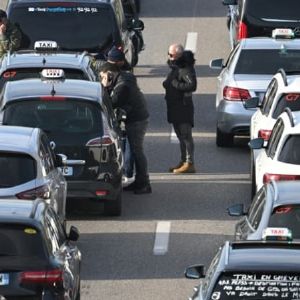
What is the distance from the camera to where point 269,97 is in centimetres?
2159

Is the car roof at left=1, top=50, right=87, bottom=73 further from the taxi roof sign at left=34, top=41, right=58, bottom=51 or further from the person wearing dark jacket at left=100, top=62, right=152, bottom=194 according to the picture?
the person wearing dark jacket at left=100, top=62, right=152, bottom=194

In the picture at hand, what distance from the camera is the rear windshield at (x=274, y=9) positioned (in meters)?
28.3

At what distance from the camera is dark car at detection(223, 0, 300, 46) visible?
1108 inches

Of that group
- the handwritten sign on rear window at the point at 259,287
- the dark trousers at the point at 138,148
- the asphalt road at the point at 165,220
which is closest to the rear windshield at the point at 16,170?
the asphalt road at the point at 165,220

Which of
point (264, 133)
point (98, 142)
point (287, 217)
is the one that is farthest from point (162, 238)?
point (287, 217)

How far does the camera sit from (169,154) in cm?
2402

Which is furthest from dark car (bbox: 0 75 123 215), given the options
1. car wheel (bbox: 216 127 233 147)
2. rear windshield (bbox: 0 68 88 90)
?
car wheel (bbox: 216 127 233 147)

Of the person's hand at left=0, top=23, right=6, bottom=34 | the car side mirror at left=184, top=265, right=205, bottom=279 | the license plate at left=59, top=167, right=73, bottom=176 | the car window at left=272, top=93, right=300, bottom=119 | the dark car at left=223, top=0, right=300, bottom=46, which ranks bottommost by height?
the dark car at left=223, top=0, right=300, bottom=46

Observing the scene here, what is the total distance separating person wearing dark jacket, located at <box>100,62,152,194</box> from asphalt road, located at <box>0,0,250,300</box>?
29cm

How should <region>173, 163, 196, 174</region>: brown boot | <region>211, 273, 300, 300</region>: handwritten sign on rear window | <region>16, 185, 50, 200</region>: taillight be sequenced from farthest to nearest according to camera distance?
<region>173, 163, 196, 174</region>: brown boot → <region>16, 185, 50, 200</region>: taillight → <region>211, 273, 300, 300</region>: handwritten sign on rear window

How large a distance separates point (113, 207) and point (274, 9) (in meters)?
9.76

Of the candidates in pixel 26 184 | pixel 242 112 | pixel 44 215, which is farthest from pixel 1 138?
pixel 242 112

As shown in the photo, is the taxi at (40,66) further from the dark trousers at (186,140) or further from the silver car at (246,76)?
the silver car at (246,76)

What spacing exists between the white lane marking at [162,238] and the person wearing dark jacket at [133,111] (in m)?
1.73
